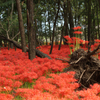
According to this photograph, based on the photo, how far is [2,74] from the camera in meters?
2.62

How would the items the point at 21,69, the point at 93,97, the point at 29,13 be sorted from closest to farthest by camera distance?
the point at 93,97 → the point at 21,69 → the point at 29,13

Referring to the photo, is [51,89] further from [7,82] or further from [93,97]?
[7,82]

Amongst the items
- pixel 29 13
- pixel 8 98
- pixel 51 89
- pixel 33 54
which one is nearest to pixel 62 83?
pixel 51 89

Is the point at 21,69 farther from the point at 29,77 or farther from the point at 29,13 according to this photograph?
the point at 29,13

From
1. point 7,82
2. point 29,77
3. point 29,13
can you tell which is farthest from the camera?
point 29,13

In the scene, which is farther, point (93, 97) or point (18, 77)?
point (18, 77)

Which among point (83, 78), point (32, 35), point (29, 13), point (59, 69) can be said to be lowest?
point (83, 78)

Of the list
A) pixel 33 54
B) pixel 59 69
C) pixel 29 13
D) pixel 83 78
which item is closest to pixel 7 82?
pixel 59 69

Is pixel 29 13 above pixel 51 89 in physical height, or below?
above

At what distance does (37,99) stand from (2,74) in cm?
145

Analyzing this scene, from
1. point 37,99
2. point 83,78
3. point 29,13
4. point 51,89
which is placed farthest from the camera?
point 29,13

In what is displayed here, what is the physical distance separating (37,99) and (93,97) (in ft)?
2.79

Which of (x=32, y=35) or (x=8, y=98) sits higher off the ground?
(x=32, y=35)

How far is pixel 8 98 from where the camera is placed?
1733 millimetres
